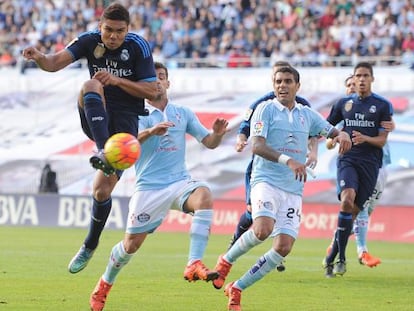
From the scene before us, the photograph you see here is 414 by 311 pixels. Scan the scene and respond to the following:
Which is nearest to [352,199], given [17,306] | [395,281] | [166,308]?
[395,281]

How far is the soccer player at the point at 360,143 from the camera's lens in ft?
50.8

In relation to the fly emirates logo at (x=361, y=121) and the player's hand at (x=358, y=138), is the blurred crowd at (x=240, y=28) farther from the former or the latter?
the player's hand at (x=358, y=138)

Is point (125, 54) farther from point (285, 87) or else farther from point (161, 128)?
point (285, 87)

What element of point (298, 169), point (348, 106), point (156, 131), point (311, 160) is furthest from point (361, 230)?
point (156, 131)

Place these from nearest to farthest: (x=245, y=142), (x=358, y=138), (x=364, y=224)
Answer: (x=245, y=142), (x=358, y=138), (x=364, y=224)

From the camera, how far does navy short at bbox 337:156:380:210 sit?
1562 centimetres

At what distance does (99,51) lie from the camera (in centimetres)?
1127

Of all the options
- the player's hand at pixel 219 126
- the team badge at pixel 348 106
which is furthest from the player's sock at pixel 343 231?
the player's hand at pixel 219 126

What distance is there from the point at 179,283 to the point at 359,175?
3311mm

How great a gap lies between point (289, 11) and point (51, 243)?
47.0 feet

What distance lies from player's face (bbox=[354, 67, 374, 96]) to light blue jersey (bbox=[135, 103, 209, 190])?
14.4 ft

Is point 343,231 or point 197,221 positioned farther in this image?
point 343,231

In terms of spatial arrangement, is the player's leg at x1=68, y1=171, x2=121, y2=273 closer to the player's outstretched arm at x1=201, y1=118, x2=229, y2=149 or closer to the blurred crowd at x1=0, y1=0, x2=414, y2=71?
the player's outstretched arm at x1=201, y1=118, x2=229, y2=149

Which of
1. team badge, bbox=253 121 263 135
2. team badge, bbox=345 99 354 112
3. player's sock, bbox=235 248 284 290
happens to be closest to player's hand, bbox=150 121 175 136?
team badge, bbox=253 121 263 135
